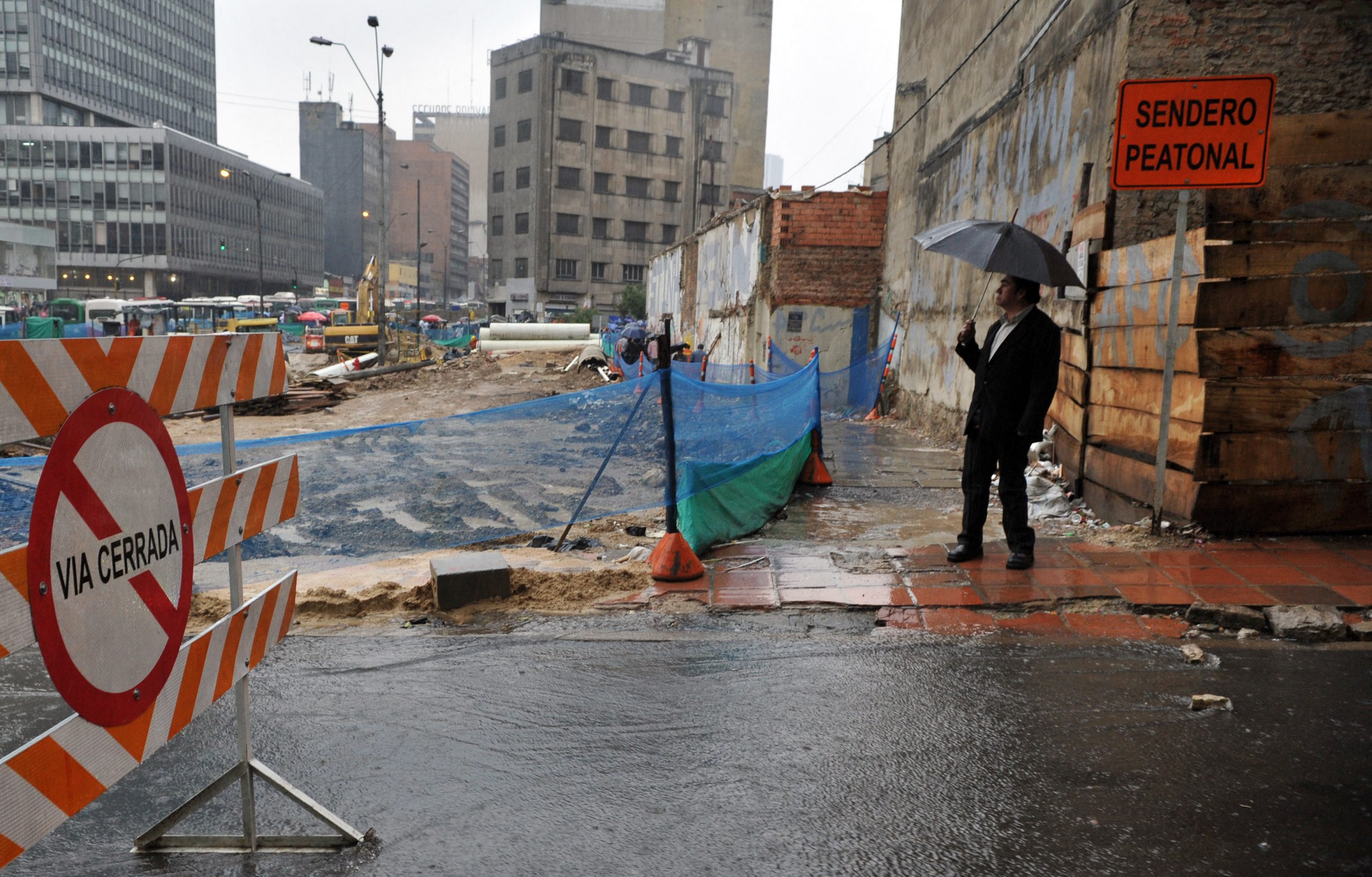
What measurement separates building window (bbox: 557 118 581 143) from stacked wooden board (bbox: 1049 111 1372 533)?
6855 centimetres

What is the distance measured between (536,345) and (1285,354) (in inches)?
1244

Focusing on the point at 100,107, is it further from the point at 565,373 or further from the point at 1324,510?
the point at 1324,510

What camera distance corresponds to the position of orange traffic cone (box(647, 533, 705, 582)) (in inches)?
212

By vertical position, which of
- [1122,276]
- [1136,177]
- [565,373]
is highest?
[1136,177]

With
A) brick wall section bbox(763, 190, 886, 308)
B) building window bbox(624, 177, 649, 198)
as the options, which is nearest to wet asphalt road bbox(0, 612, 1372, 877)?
brick wall section bbox(763, 190, 886, 308)

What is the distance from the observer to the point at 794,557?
584 cm

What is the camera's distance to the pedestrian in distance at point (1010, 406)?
5.24m

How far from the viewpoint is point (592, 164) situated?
71125 mm

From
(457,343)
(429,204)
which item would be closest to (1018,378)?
(457,343)

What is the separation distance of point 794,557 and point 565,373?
21770 mm

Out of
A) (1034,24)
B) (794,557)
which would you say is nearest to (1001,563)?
(794,557)

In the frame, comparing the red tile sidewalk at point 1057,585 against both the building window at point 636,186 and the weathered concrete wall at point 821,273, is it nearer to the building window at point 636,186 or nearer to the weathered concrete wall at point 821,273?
the weathered concrete wall at point 821,273

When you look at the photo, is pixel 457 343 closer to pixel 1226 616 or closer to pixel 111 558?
pixel 1226 616

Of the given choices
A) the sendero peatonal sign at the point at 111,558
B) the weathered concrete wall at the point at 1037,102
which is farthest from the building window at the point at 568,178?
the sendero peatonal sign at the point at 111,558
